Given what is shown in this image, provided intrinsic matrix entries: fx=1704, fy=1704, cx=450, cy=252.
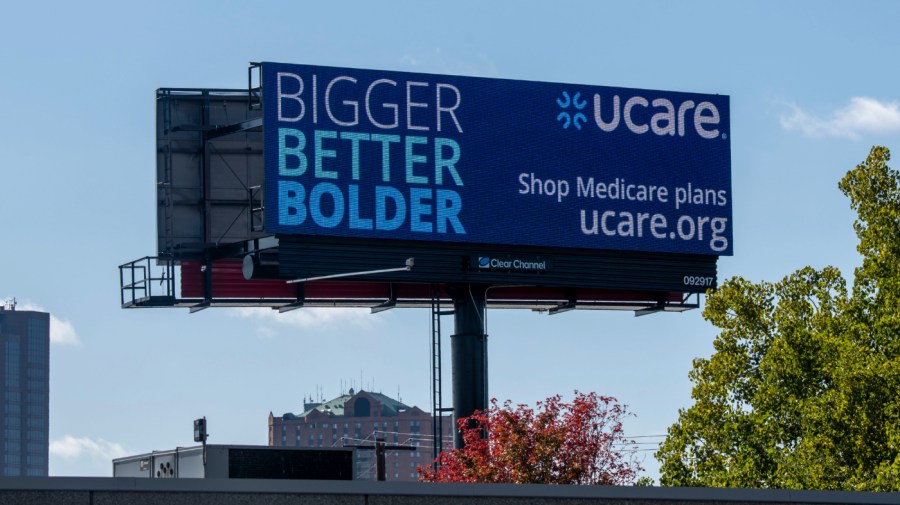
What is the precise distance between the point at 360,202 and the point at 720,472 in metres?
12.4

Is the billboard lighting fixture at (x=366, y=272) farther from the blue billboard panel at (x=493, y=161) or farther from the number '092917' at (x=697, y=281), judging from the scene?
the number '092917' at (x=697, y=281)

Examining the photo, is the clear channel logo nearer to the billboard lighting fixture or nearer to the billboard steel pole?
the billboard steel pole

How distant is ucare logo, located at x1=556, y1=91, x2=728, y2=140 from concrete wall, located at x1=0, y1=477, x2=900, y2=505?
2822 cm

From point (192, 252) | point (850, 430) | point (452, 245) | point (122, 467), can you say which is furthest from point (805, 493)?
point (192, 252)

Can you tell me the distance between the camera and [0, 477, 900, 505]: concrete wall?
18.6m

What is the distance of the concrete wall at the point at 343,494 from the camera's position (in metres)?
18.6

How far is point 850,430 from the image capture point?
146ft

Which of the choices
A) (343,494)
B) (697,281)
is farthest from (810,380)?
(343,494)

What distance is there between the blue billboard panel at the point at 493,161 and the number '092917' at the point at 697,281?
2.69 feet

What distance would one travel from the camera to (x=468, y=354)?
48062 millimetres

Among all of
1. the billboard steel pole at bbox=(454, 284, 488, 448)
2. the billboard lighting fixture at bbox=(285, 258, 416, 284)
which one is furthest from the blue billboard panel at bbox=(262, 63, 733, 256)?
the billboard steel pole at bbox=(454, 284, 488, 448)

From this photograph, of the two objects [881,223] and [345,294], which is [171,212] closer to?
[345,294]

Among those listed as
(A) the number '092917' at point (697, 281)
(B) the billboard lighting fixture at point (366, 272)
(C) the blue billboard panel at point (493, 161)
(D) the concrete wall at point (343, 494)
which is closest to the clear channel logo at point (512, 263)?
(C) the blue billboard panel at point (493, 161)

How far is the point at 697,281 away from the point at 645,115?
5.19 m
